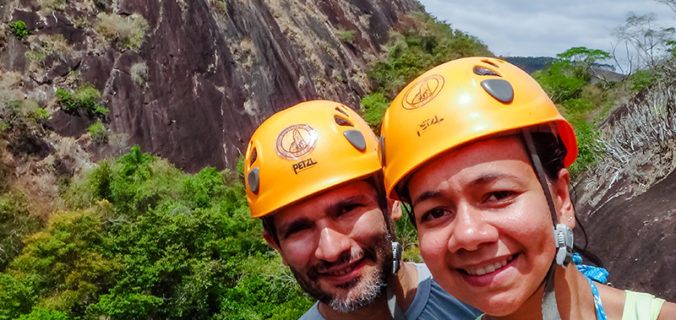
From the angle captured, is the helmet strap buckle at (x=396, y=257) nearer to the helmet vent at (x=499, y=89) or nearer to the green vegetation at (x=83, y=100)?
the helmet vent at (x=499, y=89)

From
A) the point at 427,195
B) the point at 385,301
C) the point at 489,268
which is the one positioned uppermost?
the point at 427,195

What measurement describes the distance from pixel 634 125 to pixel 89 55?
62.4ft

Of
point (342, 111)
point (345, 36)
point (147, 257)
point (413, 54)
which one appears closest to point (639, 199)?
point (342, 111)

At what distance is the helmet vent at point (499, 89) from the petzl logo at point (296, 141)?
1218 millimetres

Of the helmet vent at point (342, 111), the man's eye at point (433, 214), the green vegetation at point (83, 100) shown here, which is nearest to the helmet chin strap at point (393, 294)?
the helmet vent at point (342, 111)

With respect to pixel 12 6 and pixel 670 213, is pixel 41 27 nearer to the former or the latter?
pixel 12 6

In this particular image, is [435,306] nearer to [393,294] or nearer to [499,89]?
[393,294]

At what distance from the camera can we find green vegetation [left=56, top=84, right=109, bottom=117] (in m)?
22.5

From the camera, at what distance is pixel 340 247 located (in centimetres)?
292

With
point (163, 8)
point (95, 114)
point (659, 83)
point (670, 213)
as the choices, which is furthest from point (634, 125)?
point (163, 8)

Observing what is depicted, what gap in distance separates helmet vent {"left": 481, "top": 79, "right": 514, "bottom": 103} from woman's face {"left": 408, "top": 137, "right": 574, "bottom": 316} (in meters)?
0.16

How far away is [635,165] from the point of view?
10.9 m

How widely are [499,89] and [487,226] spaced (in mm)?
520

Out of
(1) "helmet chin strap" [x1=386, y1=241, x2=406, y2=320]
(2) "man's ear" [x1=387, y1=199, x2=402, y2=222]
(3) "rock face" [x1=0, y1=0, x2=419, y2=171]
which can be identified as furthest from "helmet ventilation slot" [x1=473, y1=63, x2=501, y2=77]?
(3) "rock face" [x1=0, y1=0, x2=419, y2=171]
